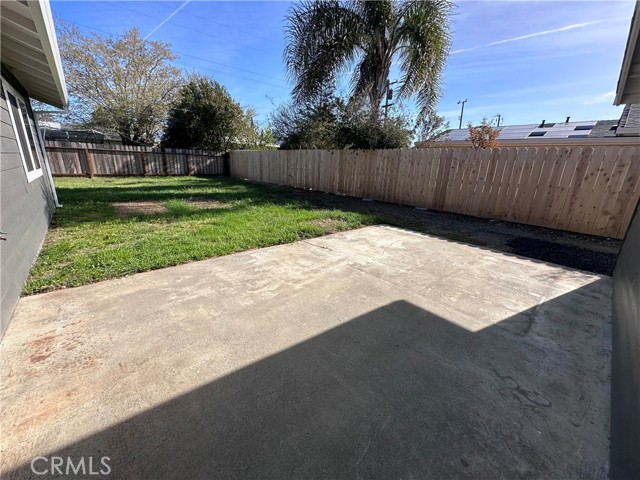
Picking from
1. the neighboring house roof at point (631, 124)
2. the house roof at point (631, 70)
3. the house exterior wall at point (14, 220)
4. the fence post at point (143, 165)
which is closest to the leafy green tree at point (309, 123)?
the fence post at point (143, 165)

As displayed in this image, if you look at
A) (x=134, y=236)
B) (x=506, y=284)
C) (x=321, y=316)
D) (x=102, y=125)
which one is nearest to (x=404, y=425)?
(x=321, y=316)

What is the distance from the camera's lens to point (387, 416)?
138 centimetres

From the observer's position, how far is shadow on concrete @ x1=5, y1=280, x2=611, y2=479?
1.15 m

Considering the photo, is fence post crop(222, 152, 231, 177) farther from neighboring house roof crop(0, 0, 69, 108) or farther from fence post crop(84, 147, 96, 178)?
neighboring house roof crop(0, 0, 69, 108)

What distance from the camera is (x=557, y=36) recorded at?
5.84m

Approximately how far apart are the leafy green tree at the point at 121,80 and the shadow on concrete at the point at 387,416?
19505 millimetres

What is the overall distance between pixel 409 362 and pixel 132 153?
15.3 meters

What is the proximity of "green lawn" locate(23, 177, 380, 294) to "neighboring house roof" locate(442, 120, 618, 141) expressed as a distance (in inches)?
386

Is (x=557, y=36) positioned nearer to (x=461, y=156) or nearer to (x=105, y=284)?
(x=461, y=156)

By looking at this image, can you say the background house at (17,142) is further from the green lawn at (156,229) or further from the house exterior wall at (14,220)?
the green lawn at (156,229)

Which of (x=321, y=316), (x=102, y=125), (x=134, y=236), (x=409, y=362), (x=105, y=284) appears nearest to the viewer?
(x=409, y=362)

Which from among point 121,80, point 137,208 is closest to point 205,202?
point 137,208

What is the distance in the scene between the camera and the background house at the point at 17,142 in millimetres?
2166

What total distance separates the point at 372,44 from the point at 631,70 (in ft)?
21.9
